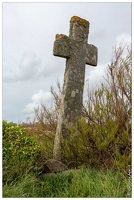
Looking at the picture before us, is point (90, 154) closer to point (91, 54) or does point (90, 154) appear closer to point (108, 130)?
point (108, 130)

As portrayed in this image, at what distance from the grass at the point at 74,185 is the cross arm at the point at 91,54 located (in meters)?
2.63

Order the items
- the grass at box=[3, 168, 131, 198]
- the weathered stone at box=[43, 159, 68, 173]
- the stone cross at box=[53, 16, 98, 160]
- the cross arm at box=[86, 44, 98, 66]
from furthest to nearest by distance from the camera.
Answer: the cross arm at box=[86, 44, 98, 66], the stone cross at box=[53, 16, 98, 160], the weathered stone at box=[43, 159, 68, 173], the grass at box=[3, 168, 131, 198]

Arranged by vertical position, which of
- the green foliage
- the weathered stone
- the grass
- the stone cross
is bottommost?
the grass

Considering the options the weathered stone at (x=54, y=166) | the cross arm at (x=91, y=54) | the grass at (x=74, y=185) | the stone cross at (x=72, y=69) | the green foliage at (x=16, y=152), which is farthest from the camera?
the cross arm at (x=91, y=54)

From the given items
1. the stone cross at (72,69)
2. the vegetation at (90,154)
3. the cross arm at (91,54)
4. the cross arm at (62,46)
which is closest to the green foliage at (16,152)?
the vegetation at (90,154)

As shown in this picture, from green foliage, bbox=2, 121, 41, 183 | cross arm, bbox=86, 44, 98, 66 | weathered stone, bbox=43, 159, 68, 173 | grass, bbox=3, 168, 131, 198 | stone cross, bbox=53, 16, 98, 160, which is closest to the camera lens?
grass, bbox=3, 168, 131, 198

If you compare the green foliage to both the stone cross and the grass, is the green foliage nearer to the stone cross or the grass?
the grass

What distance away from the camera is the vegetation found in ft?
14.1

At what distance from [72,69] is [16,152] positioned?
218cm

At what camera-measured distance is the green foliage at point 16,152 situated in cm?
459

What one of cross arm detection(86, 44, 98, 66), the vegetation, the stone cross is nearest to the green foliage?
the vegetation

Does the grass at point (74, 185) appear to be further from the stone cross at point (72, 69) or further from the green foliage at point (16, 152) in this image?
the stone cross at point (72, 69)

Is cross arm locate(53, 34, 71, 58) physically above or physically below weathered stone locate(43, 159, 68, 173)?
above

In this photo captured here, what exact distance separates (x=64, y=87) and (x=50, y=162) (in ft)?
5.30
